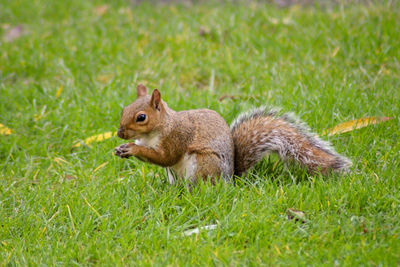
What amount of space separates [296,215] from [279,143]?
1.24 ft

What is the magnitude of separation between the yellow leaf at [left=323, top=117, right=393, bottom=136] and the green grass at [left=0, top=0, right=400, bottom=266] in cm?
4

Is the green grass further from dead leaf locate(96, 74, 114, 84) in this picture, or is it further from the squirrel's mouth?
the squirrel's mouth

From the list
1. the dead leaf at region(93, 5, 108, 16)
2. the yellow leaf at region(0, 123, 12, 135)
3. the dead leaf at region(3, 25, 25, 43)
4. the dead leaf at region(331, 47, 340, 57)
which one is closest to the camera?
the yellow leaf at region(0, 123, 12, 135)

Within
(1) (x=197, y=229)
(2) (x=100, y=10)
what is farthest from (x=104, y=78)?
(1) (x=197, y=229)

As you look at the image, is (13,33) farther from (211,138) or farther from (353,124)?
(353,124)

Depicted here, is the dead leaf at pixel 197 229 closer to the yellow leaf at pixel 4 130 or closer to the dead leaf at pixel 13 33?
the yellow leaf at pixel 4 130

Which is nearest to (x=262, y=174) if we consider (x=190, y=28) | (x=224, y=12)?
(x=190, y=28)

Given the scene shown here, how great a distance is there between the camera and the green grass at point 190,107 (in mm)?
1701

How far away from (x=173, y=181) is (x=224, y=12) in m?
2.28

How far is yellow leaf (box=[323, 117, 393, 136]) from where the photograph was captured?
93.9 inches

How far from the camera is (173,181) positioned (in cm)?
215

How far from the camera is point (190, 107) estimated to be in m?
2.77

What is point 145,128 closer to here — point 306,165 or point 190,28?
point 306,165

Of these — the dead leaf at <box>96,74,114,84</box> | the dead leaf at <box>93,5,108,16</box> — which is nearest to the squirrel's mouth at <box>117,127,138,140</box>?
the dead leaf at <box>96,74,114,84</box>
